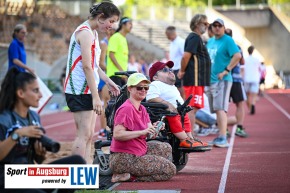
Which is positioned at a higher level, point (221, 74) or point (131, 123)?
point (221, 74)

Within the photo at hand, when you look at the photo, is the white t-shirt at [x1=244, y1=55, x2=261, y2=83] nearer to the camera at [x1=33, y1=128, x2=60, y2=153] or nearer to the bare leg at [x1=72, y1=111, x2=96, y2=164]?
the bare leg at [x1=72, y1=111, x2=96, y2=164]

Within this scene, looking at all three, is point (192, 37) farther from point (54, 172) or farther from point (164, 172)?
point (54, 172)

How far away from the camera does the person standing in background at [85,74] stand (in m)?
10.0

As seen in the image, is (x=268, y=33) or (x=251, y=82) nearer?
(x=251, y=82)

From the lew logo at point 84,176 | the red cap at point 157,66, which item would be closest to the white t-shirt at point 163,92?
the red cap at point 157,66

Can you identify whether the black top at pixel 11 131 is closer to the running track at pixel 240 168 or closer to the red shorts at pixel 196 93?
the running track at pixel 240 168

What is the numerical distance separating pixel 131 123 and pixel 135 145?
31 cm

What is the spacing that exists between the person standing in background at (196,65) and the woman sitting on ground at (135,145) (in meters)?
4.17

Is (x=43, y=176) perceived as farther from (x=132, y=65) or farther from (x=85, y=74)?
(x=132, y=65)

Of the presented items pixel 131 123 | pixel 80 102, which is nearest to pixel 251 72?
pixel 131 123

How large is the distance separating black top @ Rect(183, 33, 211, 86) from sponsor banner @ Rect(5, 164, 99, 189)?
302 inches

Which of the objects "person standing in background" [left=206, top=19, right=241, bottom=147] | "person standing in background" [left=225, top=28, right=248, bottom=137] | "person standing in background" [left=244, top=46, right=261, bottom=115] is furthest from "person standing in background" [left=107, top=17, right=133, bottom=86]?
"person standing in background" [left=244, top=46, right=261, bottom=115]

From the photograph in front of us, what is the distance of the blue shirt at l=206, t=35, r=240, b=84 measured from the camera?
16359 millimetres

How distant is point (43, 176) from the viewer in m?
7.60
